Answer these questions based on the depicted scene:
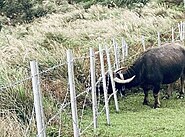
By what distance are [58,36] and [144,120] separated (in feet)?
28.0

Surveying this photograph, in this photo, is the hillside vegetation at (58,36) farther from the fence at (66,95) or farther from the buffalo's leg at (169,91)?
the buffalo's leg at (169,91)

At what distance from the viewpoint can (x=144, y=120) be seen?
37.5 feet

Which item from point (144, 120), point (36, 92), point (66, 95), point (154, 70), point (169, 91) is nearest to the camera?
point (36, 92)

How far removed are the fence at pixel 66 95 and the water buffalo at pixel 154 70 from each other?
59 cm

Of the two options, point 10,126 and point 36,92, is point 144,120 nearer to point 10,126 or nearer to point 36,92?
point 10,126

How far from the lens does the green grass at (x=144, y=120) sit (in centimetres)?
1016

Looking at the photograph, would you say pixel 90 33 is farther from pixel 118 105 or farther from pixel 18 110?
pixel 18 110

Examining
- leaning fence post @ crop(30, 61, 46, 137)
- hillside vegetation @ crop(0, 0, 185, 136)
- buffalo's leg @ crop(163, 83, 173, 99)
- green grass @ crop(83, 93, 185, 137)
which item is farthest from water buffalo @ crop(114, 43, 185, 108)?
leaning fence post @ crop(30, 61, 46, 137)

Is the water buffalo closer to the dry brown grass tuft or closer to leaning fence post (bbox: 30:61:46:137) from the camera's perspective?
the dry brown grass tuft

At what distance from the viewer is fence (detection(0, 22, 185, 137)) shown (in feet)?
22.3

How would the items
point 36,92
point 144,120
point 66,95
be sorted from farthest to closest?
point 144,120, point 66,95, point 36,92

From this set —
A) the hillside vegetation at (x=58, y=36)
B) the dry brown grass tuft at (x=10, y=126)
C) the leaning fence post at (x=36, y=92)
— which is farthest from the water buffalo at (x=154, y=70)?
the leaning fence post at (x=36, y=92)

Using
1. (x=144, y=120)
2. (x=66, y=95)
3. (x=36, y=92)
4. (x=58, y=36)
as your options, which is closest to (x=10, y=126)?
(x=66, y=95)

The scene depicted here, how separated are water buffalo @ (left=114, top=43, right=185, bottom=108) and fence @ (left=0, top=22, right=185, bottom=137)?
0.59 m
